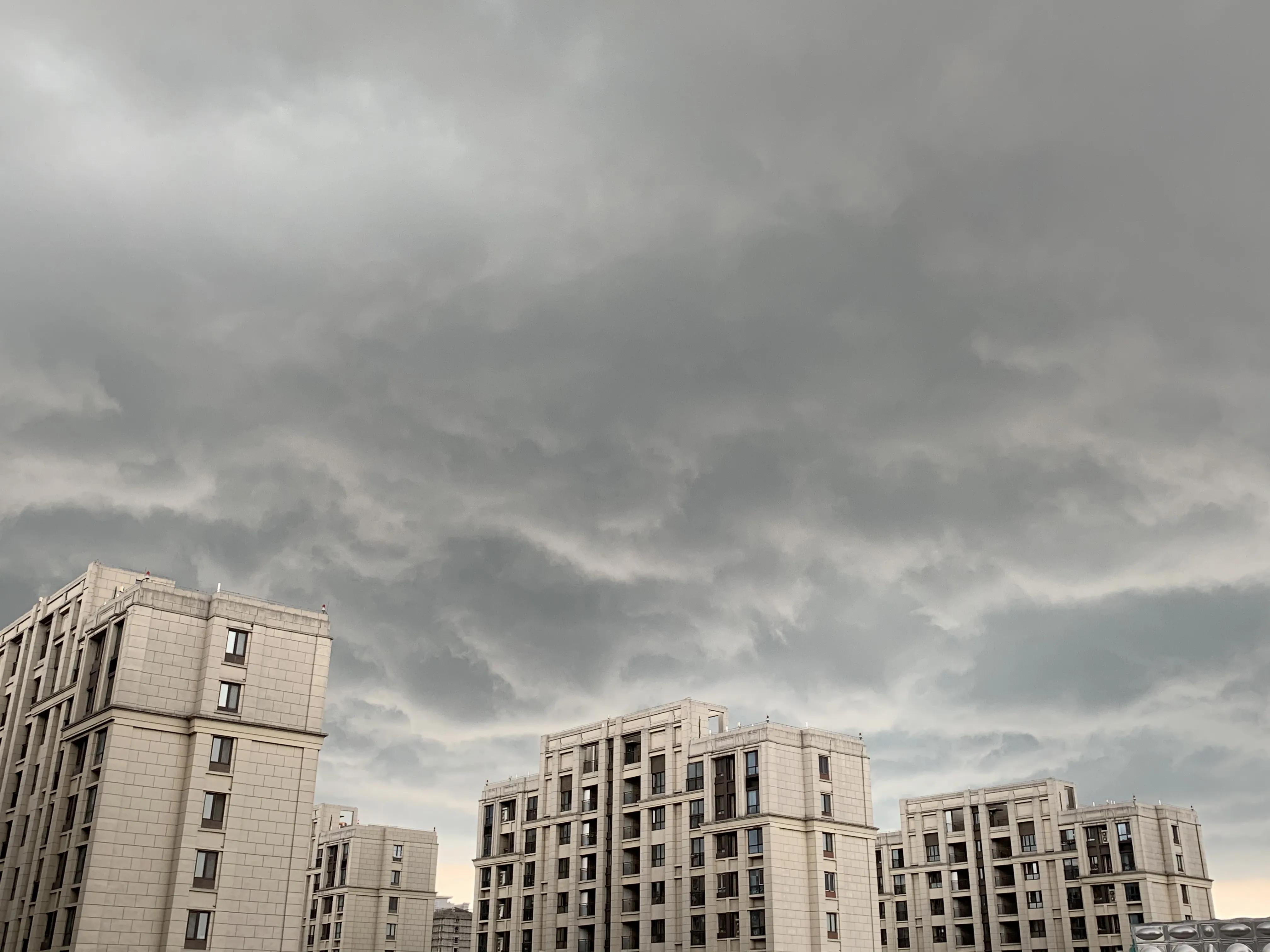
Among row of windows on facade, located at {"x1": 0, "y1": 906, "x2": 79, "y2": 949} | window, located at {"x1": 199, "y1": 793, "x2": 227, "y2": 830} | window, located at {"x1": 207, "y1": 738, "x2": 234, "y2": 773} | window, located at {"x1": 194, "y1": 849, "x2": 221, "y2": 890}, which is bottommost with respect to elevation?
row of windows on facade, located at {"x1": 0, "y1": 906, "x2": 79, "y2": 949}

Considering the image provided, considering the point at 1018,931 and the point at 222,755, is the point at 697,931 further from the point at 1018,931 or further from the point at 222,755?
the point at 222,755

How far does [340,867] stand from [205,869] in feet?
272

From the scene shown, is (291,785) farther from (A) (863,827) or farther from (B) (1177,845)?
(B) (1177,845)

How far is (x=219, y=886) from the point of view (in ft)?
216

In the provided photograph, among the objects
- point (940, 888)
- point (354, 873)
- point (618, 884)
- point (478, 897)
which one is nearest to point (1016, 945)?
point (940, 888)

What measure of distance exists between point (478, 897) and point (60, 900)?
2891 inches

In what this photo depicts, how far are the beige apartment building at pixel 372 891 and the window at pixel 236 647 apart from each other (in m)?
79.2

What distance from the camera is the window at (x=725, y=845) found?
104938 mm

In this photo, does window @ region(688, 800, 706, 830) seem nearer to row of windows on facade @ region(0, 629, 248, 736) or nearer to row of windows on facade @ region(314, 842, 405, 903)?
row of windows on facade @ region(314, 842, 405, 903)

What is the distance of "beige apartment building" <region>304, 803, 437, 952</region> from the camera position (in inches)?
5507

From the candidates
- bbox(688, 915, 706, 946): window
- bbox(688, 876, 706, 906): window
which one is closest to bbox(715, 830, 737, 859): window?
bbox(688, 876, 706, 906): window

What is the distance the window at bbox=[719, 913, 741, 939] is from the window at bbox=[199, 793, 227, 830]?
51.2m

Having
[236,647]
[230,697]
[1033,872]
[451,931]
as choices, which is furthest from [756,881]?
[451,931]

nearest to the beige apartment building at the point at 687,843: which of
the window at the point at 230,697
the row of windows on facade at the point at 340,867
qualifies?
the row of windows on facade at the point at 340,867
